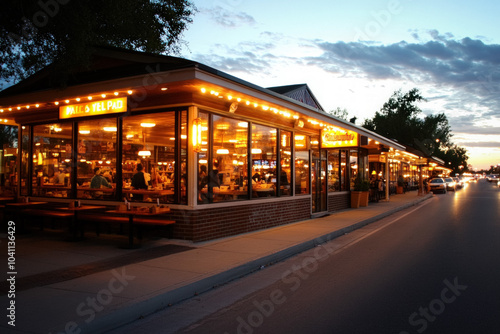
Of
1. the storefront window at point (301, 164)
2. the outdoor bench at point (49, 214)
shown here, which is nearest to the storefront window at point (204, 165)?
the outdoor bench at point (49, 214)

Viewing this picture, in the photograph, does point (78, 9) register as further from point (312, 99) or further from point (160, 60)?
point (312, 99)

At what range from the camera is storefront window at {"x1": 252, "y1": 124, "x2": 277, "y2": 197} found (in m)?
13.1

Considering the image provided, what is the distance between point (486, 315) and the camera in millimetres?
5488

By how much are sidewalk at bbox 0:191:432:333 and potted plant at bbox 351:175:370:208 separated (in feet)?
34.6

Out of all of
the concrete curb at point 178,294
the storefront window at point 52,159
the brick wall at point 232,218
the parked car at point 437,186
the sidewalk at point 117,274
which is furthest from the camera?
the parked car at point 437,186

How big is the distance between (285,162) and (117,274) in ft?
28.6

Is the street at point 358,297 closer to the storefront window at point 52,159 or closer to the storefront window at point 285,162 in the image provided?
the storefront window at point 285,162

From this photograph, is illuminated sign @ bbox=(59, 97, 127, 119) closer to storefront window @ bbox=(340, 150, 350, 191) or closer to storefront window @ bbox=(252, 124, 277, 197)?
storefront window @ bbox=(252, 124, 277, 197)

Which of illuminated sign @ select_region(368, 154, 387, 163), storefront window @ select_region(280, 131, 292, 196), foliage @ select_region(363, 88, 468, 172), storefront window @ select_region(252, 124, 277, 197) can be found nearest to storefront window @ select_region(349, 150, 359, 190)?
illuminated sign @ select_region(368, 154, 387, 163)

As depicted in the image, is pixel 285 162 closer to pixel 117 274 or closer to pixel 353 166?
pixel 117 274

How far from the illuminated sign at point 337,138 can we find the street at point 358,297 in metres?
7.64

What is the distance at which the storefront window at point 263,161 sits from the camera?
13.1 metres

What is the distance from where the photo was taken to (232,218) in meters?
11.7

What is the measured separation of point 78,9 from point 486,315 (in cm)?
878
